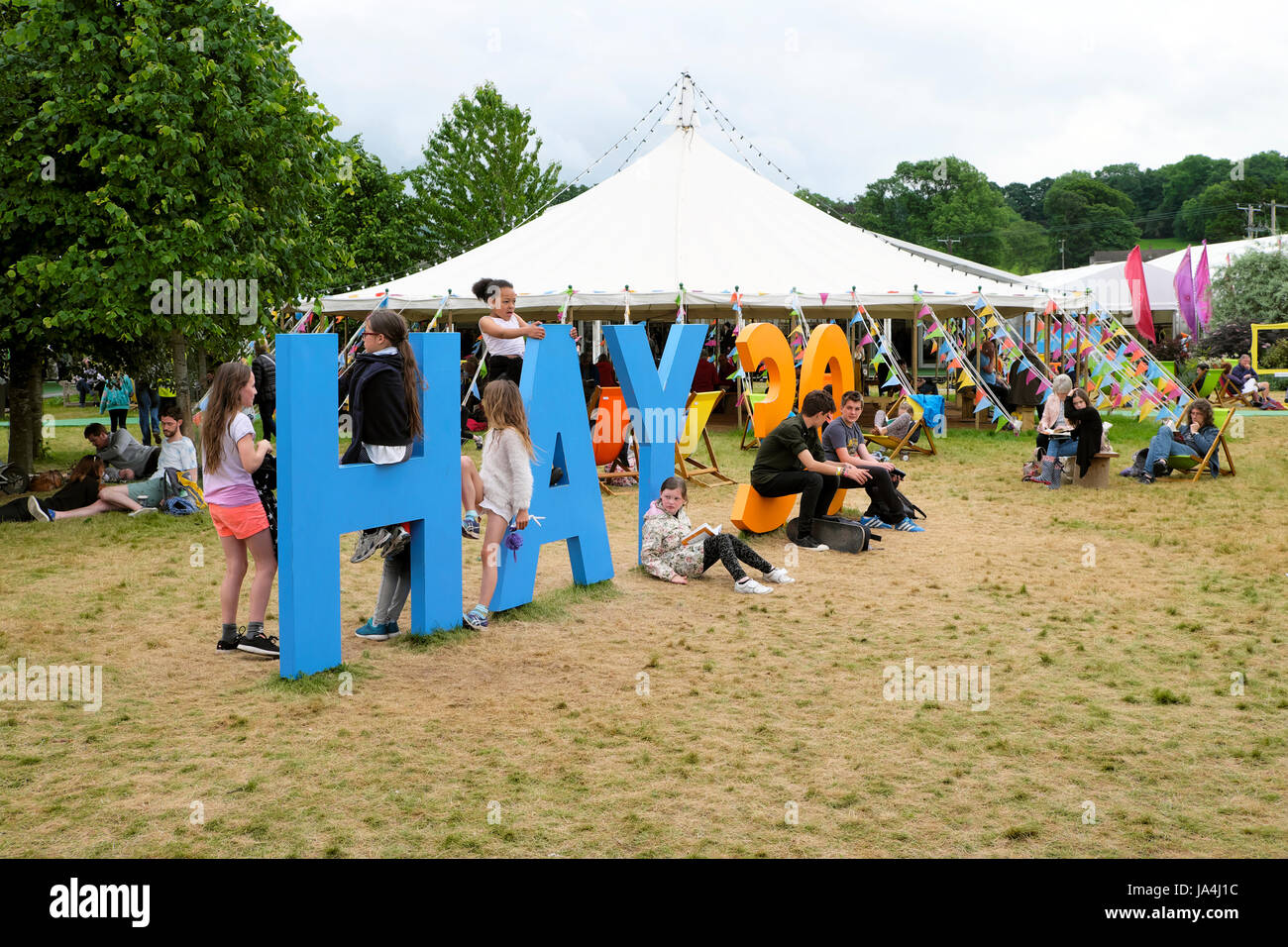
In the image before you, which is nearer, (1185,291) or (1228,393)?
(1228,393)

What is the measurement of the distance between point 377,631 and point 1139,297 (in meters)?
25.7

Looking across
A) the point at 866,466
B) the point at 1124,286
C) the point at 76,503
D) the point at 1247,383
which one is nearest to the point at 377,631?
the point at 866,466

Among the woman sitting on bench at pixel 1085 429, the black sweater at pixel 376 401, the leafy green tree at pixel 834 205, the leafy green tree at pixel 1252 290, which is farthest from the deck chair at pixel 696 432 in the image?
the leafy green tree at pixel 834 205

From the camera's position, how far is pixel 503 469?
259 inches

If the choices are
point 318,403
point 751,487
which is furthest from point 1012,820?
point 751,487

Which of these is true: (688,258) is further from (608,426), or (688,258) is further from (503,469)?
(503,469)

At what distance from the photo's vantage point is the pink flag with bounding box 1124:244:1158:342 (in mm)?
26547

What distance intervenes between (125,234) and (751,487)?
641cm

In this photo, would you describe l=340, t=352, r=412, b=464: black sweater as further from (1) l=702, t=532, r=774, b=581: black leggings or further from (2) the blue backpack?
(2) the blue backpack

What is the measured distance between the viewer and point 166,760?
175 inches

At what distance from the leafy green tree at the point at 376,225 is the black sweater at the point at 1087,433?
2571 centimetres

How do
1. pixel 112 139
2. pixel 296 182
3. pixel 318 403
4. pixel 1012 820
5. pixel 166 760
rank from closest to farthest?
pixel 1012 820 → pixel 166 760 → pixel 318 403 → pixel 112 139 → pixel 296 182

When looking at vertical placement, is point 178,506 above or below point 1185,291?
below

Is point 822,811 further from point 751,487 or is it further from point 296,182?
point 296,182
